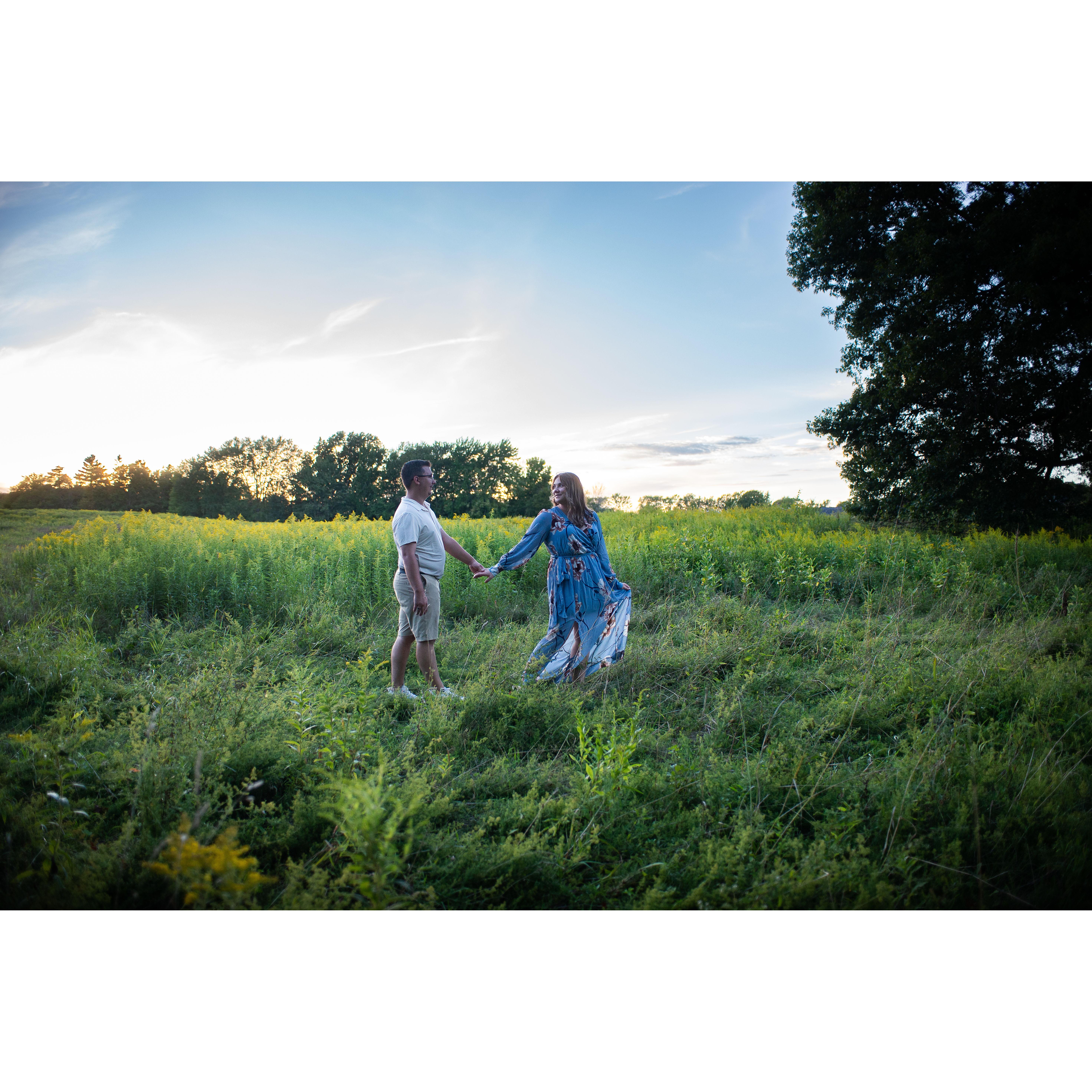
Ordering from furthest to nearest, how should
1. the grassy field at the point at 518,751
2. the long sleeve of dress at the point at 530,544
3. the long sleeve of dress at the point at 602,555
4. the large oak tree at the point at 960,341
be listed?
the large oak tree at the point at 960,341 < the long sleeve of dress at the point at 602,555 < the long sleeve of dress at the point at 530,544 < the grassy field at the point at 518,751

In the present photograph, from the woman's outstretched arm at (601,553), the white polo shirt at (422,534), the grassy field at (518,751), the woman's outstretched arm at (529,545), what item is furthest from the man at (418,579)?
the woman's outstretched arm at (601,553)

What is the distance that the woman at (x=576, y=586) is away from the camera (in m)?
4.52

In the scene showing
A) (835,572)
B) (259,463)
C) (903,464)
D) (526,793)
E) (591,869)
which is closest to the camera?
(591,869)

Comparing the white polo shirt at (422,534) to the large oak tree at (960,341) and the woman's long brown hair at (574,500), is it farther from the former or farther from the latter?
the large oak tree at (960,341)

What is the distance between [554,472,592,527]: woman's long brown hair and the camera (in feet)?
14.8

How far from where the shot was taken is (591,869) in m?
2.38

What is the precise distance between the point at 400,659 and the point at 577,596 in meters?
1.68

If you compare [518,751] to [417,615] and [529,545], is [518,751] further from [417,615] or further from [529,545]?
[529,545]

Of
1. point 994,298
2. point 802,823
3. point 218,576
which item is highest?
point 994,298

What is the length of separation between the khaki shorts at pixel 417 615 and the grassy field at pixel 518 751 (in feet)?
1.93

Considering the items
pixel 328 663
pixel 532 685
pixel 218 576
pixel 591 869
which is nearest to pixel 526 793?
pixel 591 869

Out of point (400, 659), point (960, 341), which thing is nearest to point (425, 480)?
point (400, 659)

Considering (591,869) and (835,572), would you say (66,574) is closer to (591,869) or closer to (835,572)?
(591,869)

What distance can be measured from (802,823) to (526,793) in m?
1.58
